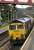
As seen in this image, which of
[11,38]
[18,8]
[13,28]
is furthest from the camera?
[18,8]

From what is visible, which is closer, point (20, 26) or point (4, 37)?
point (4, 37)

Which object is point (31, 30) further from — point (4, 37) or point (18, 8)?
point (4, 37)

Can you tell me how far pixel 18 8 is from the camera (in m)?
1.75

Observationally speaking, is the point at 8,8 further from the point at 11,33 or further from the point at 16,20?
the point at 11,33

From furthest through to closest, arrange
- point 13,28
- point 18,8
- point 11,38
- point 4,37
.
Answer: point 18,8
point 13,28
point 11,38
point 4,37

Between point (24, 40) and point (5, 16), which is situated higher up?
point (5, 16)

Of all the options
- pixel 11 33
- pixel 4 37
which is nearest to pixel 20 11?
pixel 11 33

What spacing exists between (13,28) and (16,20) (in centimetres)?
14

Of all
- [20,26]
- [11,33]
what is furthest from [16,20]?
[11,33]

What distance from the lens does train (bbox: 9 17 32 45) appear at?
1474mm

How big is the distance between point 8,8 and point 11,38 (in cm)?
42

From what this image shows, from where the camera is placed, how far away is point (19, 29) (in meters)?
1.62

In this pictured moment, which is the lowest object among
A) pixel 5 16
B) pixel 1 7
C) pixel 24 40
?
pixel 24 40

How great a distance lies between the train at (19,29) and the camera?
1.47 m
